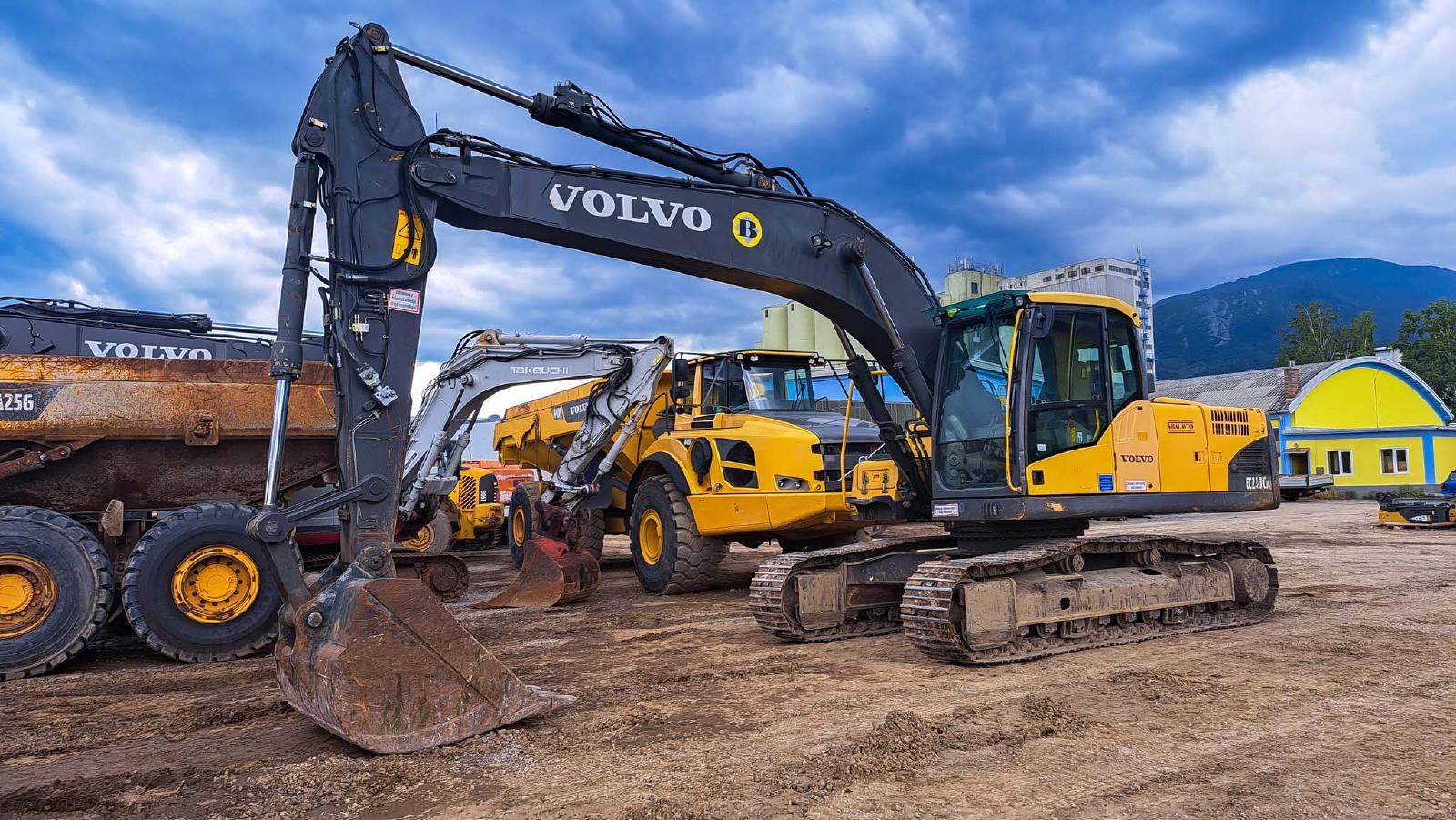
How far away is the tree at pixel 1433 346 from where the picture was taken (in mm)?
49500

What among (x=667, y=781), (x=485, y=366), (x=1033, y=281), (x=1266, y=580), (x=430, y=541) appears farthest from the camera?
(x=1033, y=281)

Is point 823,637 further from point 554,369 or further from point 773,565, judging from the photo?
point 554,369

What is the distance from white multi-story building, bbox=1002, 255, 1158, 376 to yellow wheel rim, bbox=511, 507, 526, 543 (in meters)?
41.4

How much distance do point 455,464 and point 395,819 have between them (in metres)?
8.46

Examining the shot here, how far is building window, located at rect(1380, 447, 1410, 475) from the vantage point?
107 ft

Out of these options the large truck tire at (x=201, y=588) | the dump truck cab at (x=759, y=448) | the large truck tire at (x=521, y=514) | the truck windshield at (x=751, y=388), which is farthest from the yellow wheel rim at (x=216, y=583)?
the large truck tire at (x=521, y=514)

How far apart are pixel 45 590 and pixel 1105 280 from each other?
179 feet

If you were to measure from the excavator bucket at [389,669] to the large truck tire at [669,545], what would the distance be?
5382mm

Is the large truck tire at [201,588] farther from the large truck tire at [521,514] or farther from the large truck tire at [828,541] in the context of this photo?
the large truck tire at [521,514]

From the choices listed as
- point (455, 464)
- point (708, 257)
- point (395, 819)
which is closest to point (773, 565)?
point (708, 257)

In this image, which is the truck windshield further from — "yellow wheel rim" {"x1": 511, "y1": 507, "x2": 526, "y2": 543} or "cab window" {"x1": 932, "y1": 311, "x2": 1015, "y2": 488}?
"yellow wheel rim" {"x1": 511, "y1": 507, "x2": 526, "y2": 543}

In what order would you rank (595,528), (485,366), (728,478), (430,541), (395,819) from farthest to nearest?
(430,541) → (595,528) → (485,366) → (728,478) → (395,819)

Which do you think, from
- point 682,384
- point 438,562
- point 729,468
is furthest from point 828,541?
point 438,562

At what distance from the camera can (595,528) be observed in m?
13.0
